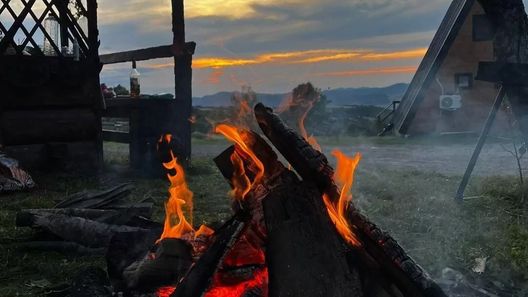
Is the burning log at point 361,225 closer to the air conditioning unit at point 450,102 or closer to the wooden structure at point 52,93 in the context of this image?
the wooden structure at point 52,93

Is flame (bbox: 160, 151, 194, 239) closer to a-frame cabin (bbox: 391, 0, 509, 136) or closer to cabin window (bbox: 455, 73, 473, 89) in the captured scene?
a-frame cabin (bbox: 391, 0, 509, 136)

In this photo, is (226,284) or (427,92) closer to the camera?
(226,284)

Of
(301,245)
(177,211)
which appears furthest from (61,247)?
(301,245)

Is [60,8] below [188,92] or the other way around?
the other way around

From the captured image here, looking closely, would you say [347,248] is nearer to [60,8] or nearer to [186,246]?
[186,246]

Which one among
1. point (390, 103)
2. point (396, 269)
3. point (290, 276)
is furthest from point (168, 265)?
point (390, 103)

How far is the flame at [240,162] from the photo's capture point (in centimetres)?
392

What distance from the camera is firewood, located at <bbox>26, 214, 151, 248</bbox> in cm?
606

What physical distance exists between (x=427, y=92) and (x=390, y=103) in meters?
4.56

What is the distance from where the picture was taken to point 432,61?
82.4 ft

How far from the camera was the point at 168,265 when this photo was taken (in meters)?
4.08

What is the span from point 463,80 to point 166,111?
17.6 meters

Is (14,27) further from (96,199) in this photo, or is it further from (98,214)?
(98,214)

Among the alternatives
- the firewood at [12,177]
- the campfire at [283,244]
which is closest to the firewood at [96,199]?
the firewood at [12,177]
